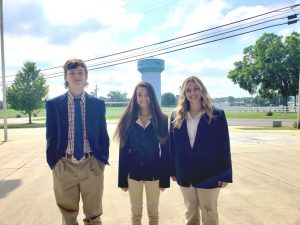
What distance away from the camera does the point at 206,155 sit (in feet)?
10.8

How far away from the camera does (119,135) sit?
365 centimetres

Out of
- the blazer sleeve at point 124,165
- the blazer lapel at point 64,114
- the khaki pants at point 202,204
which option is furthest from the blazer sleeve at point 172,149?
the blazer lapel at point 64,114

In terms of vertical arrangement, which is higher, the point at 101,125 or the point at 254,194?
the point at 101,125

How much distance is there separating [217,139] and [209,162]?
259mm

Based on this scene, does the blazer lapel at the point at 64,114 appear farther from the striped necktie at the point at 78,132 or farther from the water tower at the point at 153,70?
the water tower at the point at 153,70

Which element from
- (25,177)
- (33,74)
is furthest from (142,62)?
(25,177)

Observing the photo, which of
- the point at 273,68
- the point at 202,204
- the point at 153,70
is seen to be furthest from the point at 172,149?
the point at 153,70

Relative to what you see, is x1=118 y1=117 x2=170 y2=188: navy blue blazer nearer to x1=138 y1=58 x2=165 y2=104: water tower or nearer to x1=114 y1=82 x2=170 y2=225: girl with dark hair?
x1=114 y1=82 x2=170 y2=225: girl with dark hair

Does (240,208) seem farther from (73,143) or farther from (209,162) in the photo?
(73,143)

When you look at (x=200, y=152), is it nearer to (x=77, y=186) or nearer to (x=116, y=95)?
(x=77, y=186)

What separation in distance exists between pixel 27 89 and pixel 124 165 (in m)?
31.8

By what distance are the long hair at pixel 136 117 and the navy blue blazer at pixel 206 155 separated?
25cm

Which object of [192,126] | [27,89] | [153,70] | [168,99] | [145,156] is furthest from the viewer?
[168,99]

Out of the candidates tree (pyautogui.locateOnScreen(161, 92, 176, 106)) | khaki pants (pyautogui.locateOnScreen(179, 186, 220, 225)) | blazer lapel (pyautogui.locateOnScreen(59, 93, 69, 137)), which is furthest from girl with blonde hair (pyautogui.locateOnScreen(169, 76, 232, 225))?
tree (pyautogui.locateOnScreen(161, 92, 176, 106))
